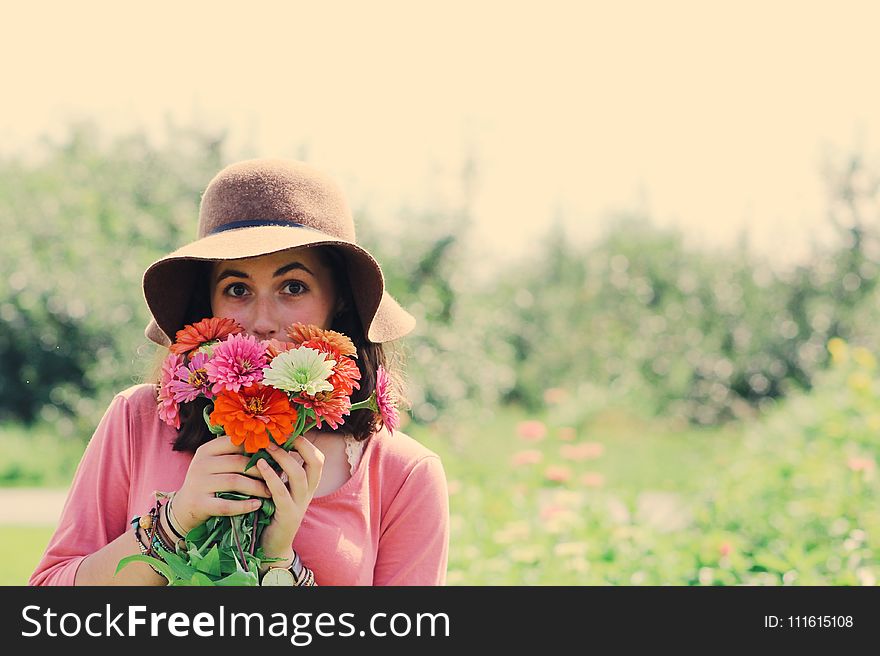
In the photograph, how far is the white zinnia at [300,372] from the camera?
1.62 m

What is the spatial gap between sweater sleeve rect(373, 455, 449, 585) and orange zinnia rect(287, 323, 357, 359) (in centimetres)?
41

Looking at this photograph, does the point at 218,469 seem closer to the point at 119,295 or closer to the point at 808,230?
the point at 119,295

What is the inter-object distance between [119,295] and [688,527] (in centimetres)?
607

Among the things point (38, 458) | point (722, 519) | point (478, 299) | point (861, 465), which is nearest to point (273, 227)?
point (722, 519)

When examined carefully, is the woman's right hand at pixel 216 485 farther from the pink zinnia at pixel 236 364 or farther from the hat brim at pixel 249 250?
the hat brim at pixel 249 250

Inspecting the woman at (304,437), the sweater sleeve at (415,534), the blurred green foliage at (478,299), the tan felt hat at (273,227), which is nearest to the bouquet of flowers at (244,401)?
the woman at (304,437)

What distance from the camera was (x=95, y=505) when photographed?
1.89 m

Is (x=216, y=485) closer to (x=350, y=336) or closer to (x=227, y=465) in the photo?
(x=227, y=465)

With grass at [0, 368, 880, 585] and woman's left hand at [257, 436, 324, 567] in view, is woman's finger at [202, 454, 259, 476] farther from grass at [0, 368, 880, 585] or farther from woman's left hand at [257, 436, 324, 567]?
grass at [0, 368, 880, 585]

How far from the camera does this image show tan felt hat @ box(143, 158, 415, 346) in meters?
1.96

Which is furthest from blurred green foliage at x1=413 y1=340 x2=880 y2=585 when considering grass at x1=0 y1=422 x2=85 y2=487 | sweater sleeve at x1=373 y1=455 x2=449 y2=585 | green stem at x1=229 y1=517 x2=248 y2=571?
grass at x1=0 y1=422 x2=85 y2=487

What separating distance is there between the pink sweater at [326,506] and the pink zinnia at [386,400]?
21 cm

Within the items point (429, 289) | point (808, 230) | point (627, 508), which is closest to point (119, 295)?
point (429, 289)

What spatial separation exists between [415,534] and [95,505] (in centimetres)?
64
